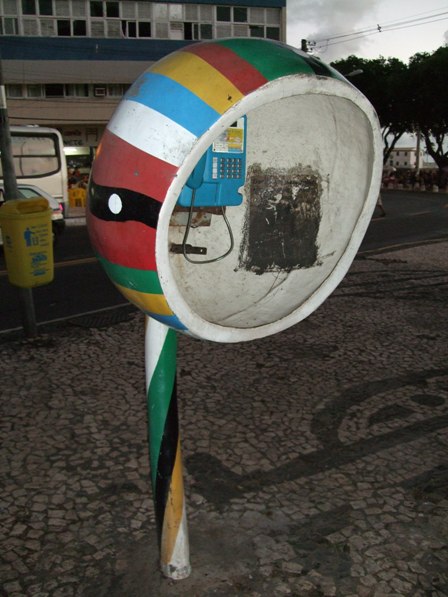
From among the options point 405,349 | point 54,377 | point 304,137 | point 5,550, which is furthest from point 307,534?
point 405,349

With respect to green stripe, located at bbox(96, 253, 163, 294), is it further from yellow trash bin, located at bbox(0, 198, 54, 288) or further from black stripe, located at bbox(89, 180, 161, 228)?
yellow trash bin, located at bbox(0, 198, 54, 288)

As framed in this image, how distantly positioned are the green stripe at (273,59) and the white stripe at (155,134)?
1.04ft

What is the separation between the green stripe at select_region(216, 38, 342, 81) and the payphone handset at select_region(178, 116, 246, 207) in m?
0.28

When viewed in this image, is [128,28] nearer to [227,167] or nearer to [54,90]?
[54,90]

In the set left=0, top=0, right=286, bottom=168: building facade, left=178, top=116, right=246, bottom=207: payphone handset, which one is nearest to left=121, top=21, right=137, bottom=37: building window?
left=0, top=0, right=286, bottom=168: building facade

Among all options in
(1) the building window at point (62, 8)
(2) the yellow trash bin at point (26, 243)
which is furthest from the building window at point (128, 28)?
(2) the yellow trash bin at point (26, 243)

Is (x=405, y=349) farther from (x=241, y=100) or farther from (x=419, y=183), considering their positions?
(x=419, y=183)

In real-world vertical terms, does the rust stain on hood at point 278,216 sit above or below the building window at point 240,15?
below

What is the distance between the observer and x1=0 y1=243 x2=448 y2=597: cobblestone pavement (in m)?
2.65

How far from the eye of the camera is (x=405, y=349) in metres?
5.62

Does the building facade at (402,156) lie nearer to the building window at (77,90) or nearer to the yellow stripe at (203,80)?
the building window at (77,90)

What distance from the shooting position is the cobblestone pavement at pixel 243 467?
2646 millimetres

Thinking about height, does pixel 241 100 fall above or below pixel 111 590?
above

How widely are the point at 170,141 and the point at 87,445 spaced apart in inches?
100
